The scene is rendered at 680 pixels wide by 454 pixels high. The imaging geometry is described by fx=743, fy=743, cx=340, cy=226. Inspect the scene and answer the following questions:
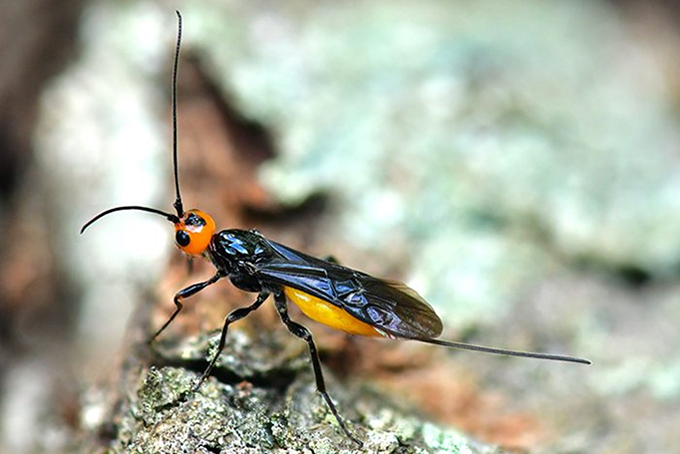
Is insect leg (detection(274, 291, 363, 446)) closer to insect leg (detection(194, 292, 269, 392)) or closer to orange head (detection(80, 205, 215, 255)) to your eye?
insect leg (detection(194, 292, 269, 392))

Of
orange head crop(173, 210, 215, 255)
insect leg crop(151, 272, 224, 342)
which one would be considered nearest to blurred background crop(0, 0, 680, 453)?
insect leg crop(151, 272, 224, 342)

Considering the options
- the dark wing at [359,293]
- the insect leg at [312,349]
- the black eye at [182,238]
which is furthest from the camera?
the black eye at [182,238]

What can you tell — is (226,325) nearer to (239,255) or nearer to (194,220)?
(239,255)

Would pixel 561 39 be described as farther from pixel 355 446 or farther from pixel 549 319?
pixel 355 446

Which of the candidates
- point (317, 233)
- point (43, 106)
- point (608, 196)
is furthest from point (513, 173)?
point (43, 106)

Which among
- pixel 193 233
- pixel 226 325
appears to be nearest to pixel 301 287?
pixel 226 325

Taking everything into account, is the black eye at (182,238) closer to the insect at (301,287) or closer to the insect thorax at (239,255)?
the insect at (301,287)

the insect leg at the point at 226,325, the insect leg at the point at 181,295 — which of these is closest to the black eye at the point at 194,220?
the insect leg at the point at 181,295
